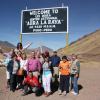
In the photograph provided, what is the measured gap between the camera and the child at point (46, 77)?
13.2 metres

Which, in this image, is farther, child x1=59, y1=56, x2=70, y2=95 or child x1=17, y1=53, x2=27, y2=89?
child x1=17, y1=53, x2=27, y2=89

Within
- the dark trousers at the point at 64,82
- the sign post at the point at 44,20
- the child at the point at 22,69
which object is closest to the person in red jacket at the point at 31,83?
the child at the point at 22,69

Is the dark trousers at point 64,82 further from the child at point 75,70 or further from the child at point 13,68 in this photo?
the child at point 13,68

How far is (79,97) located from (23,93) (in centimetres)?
243

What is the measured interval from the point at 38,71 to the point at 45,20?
7939mm

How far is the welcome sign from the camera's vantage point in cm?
2008

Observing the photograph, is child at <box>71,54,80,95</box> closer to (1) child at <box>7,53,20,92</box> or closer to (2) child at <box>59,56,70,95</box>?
(2) child at <box>59,56,70,95</box>

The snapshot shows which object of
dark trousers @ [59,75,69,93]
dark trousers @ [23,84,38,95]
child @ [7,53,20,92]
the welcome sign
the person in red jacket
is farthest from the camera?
the welcome sign

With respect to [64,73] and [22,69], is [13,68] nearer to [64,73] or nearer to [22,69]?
[22,69]

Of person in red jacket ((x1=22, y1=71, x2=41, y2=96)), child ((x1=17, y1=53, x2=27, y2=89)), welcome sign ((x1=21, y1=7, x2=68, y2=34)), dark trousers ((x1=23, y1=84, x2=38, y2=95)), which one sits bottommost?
dark trousers ((x1=23, y1=84, x2=38, y2=95))

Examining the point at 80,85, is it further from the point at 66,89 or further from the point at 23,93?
the point at 23,93

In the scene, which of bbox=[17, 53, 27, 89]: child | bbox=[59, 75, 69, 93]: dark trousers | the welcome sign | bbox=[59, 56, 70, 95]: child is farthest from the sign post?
bbox=[59, 75, 69, 93]: dark trousers

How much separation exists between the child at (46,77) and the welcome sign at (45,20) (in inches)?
273

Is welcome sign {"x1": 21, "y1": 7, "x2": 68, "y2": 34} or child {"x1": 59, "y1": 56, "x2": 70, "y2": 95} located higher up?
welcome sign {"x1": 21, "y1": 7, "x2": 68, "y2": 34}
